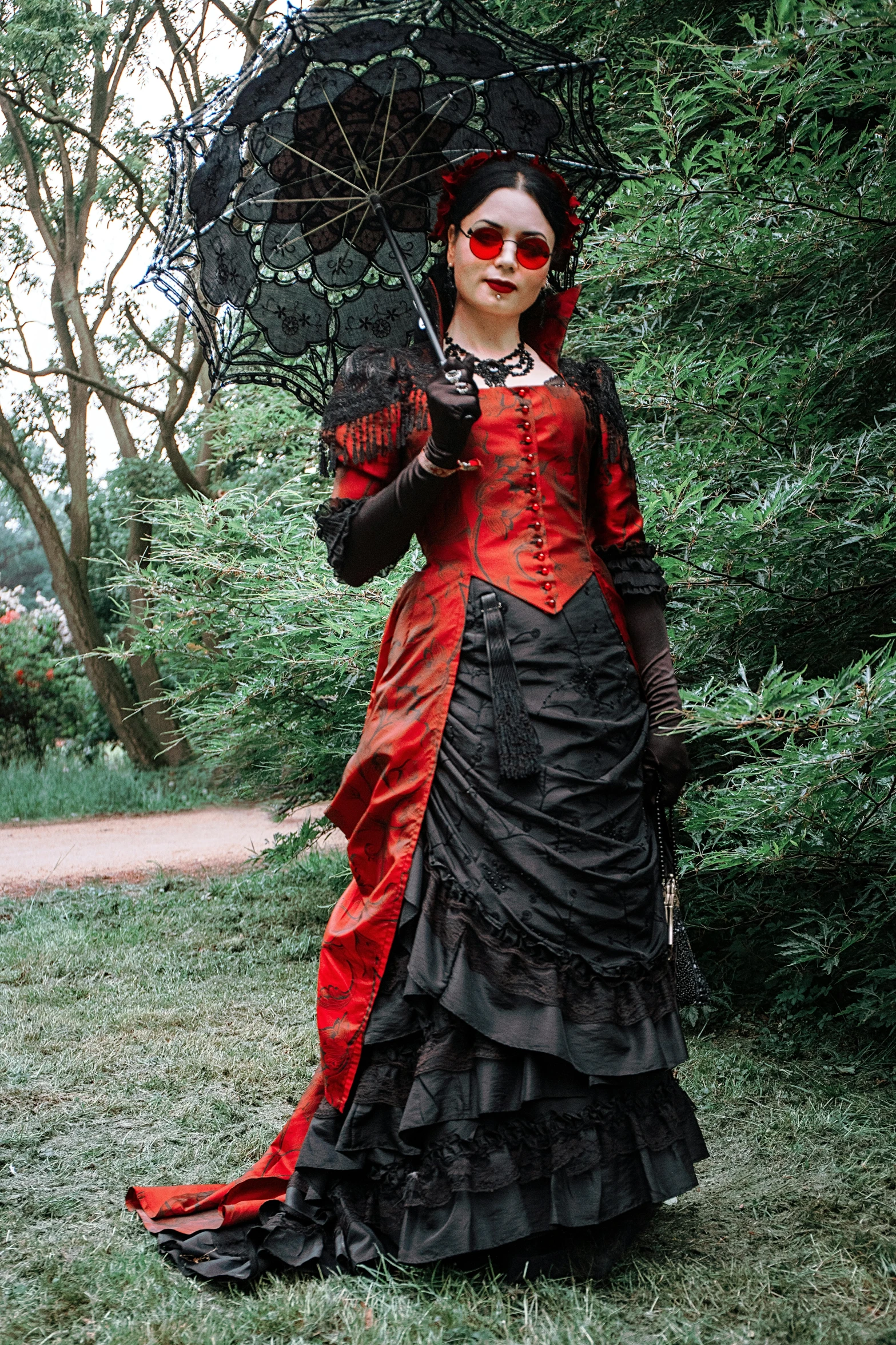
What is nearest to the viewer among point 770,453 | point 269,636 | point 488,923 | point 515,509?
point 488,923

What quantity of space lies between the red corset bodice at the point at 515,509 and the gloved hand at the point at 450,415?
0.59 feet

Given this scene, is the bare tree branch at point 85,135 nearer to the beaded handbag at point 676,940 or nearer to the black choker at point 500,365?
the black choker at point 500,365

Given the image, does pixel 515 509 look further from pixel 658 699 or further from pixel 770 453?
pixel 770 453

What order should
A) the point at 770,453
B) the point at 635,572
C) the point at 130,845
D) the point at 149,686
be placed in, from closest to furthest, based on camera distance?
the point at 635,572 → the point at 770,453 → the point at 130,845 → the point at 149,686

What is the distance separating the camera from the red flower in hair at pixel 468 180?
216cm

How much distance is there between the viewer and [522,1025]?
6.20 ft

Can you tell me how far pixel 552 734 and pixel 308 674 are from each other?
2.78 metres

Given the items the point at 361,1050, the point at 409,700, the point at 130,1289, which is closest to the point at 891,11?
the point at 409,700

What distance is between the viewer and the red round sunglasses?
2.11 metres

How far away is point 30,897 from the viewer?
20.6ft

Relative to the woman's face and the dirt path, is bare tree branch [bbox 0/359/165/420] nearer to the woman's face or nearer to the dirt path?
the dirt path

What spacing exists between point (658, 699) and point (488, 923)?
55cm

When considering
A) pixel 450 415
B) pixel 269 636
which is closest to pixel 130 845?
pixel 269 636

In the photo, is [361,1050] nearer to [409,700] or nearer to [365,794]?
[365,794]
